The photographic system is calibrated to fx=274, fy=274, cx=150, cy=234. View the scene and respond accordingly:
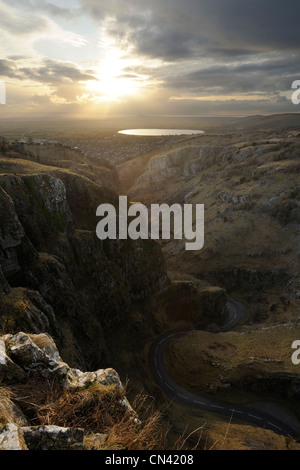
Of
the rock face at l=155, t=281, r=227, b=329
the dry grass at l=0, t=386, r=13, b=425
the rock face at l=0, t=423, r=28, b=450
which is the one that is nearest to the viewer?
the rock face at l=0, t=423, r=28, b=450

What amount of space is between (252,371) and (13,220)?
4689 cm

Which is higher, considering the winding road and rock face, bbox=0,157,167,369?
rock face, bbox=0,157,167,369

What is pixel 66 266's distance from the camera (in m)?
43.8

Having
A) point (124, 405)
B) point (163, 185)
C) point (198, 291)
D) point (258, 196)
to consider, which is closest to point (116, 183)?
point (163, 185)

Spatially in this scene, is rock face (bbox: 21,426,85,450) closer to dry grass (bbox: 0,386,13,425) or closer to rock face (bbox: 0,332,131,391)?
dry grass (bbox: 0,386,13,425)

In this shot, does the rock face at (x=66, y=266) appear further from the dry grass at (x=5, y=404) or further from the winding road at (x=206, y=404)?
the dry grass at (x=5, y=404)

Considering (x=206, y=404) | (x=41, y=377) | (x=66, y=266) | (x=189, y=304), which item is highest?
(x=41, y=377)

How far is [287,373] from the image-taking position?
47938mm

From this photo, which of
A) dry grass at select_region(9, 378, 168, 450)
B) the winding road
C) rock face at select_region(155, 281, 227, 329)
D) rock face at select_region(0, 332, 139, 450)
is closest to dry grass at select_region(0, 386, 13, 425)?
rock face at select_region(0, 332, 139, 450)

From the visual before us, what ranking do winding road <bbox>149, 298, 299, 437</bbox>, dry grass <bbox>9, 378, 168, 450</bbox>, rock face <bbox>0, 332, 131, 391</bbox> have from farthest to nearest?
winding road <bbox>149, 298, 299, 437</bbox>
rock face <bbox>0, 332, 131, 391</bbox>
dry grass <bbox>9, 378, 168, 450</bbox>

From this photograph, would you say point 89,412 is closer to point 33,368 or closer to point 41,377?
point 41,377

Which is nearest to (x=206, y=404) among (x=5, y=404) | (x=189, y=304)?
(x=189, y=304)

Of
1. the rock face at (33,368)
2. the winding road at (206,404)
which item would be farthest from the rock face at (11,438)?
the winding road at (206,404)

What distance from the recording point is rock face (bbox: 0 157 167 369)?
1293 inches
